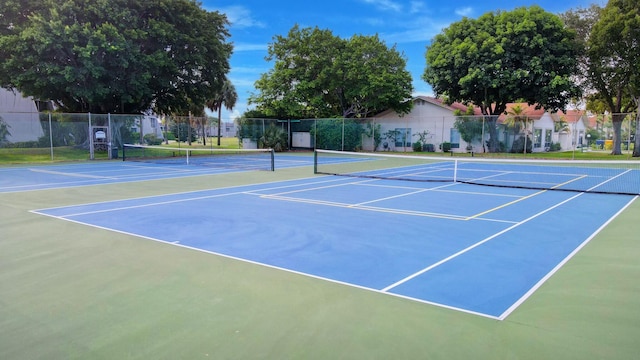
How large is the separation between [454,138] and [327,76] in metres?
11.0

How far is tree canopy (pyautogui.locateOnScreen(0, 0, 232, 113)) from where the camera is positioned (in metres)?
22.9

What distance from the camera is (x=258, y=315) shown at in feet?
13.2

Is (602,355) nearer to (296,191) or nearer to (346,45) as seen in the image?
(296,191)

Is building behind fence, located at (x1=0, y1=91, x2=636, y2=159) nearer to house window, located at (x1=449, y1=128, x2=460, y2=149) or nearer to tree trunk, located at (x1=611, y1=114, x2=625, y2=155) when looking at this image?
house window, located at (x1=449, y1=128, x2=460, y2=149)

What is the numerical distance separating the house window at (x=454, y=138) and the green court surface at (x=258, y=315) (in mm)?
28867

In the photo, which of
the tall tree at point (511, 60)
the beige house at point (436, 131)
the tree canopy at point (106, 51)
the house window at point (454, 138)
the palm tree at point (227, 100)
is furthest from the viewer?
the palm tree at point (227, 100)

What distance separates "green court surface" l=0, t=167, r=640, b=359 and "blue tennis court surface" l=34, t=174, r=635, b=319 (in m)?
0.35

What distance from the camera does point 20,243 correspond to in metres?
6.64

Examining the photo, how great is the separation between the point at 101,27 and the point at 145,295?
24.2 m

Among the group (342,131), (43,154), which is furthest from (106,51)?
(342,131)

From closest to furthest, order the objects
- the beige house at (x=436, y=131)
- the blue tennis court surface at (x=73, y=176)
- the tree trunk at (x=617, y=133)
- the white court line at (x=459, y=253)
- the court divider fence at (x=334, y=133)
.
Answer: the white court line at (x=459, y=253), the blue tennis court surface at (x=73, y=176), the court divider fence at (x=334, y=133), the tree trunk at (x=617, y=133), the beige house at (x=436, y=131)

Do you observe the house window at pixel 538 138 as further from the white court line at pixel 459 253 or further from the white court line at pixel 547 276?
the white court line at pixel 547 276

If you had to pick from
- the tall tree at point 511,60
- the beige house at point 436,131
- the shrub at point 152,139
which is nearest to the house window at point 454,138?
the beige house at point 436,131

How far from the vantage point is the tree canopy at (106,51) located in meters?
22.9
